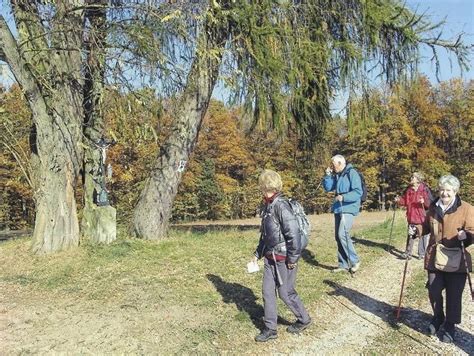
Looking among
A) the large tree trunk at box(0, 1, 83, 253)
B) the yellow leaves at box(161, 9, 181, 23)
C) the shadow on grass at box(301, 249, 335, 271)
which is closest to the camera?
the yellow leaves at box(161, 9, 181, 23)

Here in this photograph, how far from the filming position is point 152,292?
6715mm

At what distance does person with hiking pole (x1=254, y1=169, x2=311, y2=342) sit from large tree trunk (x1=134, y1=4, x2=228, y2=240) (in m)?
→ 4.87

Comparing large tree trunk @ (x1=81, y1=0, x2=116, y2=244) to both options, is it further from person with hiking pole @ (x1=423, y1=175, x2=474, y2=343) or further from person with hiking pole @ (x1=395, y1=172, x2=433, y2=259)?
person with hiking pole @ (x1=423, y1=175, x2=474, y2=343)

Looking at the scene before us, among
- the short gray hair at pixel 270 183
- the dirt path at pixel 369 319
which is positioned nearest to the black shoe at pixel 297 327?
the dirt path at pixel 369 319

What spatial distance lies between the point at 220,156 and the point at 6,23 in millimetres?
32431

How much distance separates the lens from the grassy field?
518cm

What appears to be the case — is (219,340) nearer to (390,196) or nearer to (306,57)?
(306,57)

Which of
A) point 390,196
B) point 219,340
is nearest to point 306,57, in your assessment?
point 219,340

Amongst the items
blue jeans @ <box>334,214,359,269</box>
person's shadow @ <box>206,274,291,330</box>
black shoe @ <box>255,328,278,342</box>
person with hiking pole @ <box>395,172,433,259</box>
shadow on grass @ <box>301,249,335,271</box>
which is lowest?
black shoe @ <box>255,328,278,342</box>

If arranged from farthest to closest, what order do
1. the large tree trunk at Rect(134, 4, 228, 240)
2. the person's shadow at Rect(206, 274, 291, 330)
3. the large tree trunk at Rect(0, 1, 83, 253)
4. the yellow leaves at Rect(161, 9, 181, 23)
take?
1. the large tree trunk at Rect(134, 4, 228, 240)
2. the large tree trunk at Rect(0, 1, 83, 253)
3. the yellow leaves at Rect(161, 9, 181, 23)
4. the person's shadow at Rect(206, 274, 291, 330)

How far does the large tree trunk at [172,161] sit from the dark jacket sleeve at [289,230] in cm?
513

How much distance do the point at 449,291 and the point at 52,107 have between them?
22.0 feet

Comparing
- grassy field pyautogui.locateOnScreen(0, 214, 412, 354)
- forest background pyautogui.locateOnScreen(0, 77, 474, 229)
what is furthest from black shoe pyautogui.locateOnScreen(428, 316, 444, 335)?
forest background pyautogui.locateOnScreen(0, 77, 474, 229)

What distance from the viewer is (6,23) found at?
823 centimetres
